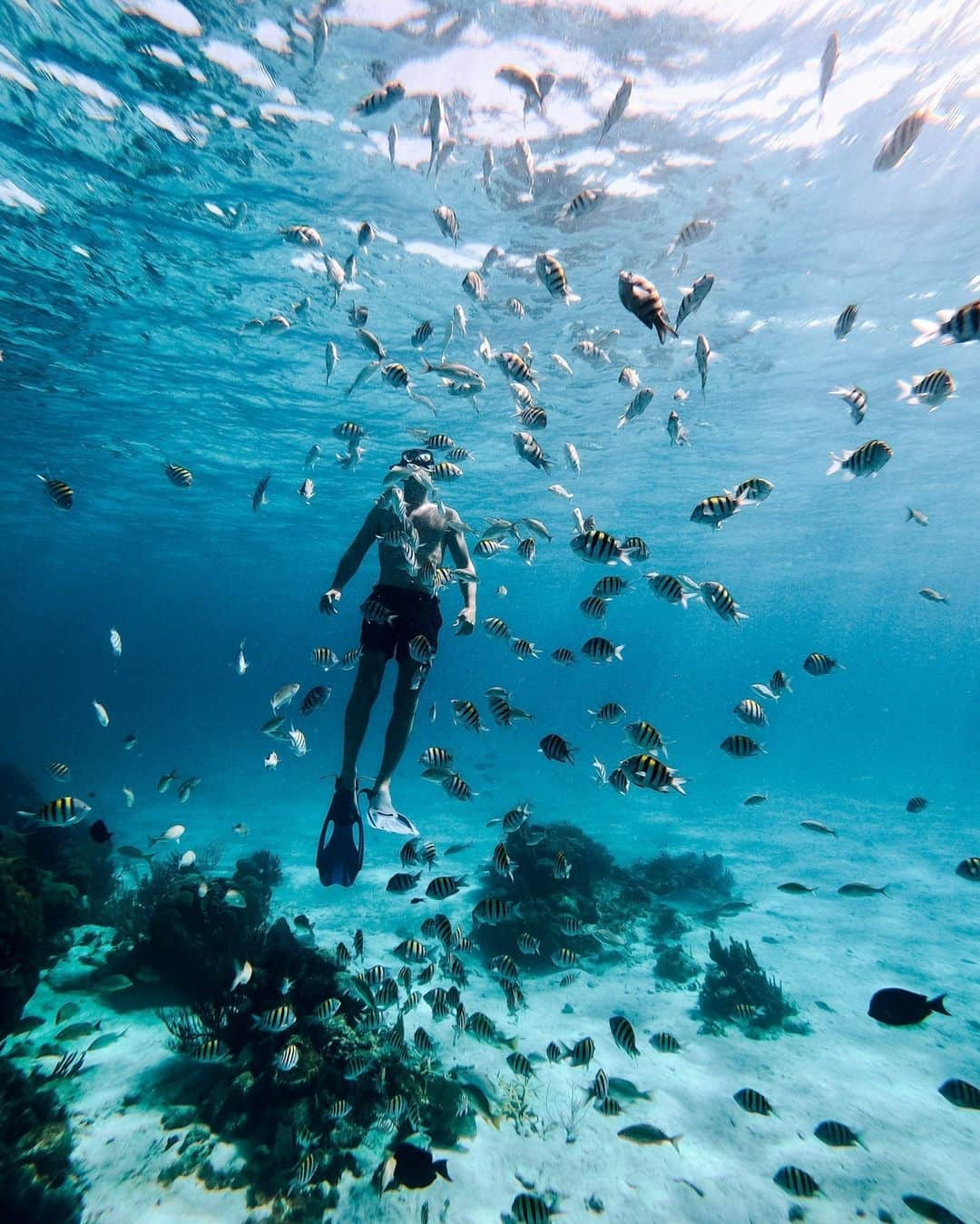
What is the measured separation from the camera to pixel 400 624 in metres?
7.63

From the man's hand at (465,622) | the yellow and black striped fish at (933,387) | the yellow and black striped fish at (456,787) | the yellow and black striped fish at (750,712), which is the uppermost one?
the yellow and black striped fish at (933,387)

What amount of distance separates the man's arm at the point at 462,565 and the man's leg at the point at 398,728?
2.67 feet

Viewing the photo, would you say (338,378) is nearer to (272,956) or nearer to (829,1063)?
(272,956)

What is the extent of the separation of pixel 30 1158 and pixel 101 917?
7.47 metres

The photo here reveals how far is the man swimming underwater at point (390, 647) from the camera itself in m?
7.23

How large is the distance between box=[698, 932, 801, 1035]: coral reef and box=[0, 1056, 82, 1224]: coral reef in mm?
8061

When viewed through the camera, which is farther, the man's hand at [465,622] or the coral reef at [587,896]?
the coral reef at [587,896]

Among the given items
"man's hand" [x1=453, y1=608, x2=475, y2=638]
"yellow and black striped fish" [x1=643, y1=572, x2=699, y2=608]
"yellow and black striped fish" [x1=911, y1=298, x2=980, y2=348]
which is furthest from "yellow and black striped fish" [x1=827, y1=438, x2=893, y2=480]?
"man's hand" [x1=453, y1=608, x2=475, y2=638]

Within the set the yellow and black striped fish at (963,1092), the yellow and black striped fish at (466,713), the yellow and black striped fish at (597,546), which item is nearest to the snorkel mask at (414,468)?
the yellow and black striped fish at (597,546)

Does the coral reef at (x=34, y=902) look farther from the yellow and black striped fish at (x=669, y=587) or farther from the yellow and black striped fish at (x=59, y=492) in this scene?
the yellow and black striped fish at (x=669, y=587)

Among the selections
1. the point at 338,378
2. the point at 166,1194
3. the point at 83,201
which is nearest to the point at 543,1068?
the point at 166,1194

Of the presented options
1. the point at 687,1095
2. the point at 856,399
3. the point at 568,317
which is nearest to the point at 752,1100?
the point at 687,1095

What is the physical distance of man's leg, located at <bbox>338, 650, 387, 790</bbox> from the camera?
7.32 metres

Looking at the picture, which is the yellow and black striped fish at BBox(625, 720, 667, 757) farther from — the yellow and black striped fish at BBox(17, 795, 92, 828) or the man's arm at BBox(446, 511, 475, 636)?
the yellow and black striped fish at BBox(17, 795, 92, 828)
